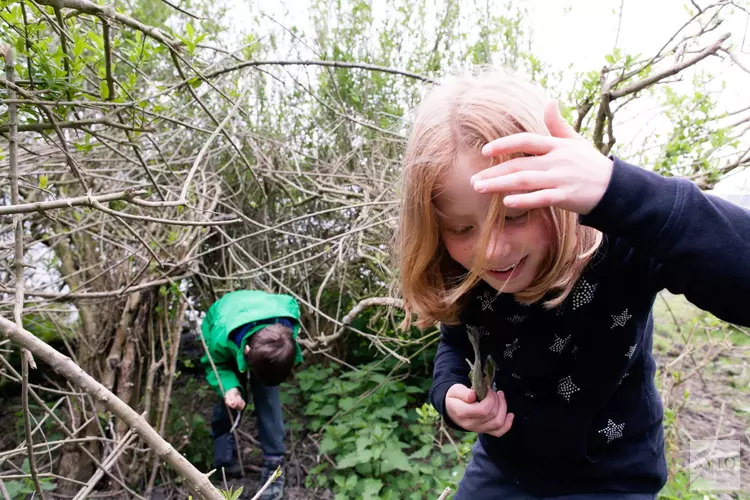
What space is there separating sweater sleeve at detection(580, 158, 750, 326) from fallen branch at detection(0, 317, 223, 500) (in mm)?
683

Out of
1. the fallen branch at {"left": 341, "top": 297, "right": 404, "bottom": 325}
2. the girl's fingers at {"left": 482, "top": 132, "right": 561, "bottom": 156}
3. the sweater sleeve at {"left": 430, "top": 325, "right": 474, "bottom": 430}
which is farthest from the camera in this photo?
the fallen branch at {"left": 341, "top": 297, "right": 404, "bottom": 325}

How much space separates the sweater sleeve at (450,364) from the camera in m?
1.48

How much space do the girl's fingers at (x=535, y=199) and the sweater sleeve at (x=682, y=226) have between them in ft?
0.24

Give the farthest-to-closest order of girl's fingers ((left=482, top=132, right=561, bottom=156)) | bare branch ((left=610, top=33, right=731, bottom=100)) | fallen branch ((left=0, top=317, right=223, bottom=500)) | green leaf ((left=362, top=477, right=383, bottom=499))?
green leaf ((left=362, top=477, right=383, bottom=499)) → bare branch ((left=610, top=33, right=731, bottom=100)) → girl's fingers ((left=482, top=132, right=561, bottom=156)) → fallen branch ((left=0, top=317, right=223, bottom=500))

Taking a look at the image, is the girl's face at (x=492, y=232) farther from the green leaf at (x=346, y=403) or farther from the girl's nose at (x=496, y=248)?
the green leaf at (x=346, y=403)

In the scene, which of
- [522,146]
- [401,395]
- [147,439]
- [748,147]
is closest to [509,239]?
[522,146]

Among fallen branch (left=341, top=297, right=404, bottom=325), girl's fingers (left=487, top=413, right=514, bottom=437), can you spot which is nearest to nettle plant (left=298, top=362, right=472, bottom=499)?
fallen branch (left=341, top=297, right=404, bottom=325)

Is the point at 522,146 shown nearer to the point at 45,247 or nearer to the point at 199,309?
the point at 45,247

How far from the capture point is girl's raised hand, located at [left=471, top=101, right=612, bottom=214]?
76 cm

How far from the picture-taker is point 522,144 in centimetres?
79

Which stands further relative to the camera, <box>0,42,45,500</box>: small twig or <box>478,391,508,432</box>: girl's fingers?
<box>478,391,508,432</box>: girl's fingers

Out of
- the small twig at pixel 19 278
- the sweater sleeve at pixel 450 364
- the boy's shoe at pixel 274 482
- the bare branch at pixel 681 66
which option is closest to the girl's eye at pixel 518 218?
the sweater sleeve at pixel 450 364

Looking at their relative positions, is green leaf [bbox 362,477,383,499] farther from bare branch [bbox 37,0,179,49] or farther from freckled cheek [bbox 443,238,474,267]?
bare branch [bbox 37,0,179,49]

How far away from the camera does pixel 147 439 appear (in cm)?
72
